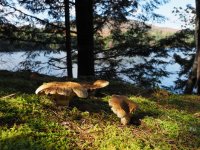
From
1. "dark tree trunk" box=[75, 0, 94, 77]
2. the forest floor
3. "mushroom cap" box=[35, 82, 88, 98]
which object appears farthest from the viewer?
"dark tree trunk" box=[75, 0, 94, 77]

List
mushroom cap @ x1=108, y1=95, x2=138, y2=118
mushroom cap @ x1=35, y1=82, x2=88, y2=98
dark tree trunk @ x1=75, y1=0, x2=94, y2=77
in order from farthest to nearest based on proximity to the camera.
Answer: dark tree trunk @ x1=75, y1=0, x2=94, y2=77 → mushroom cap @ x1=108, y1=95, x2=138, y2=118 → mushroom cap @ x1=35, y1=82, x2=88, y2=98

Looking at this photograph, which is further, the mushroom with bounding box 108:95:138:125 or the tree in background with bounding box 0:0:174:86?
the tree in background with bounding box 0:0:174:86

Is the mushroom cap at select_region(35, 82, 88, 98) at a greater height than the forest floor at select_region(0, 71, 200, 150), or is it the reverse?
the mushroom cap at select_region(35, 82, 88, 98)

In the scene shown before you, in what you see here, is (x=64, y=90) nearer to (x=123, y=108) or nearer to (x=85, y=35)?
(x=123, y=108)

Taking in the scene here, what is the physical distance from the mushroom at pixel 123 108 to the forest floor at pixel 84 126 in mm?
96

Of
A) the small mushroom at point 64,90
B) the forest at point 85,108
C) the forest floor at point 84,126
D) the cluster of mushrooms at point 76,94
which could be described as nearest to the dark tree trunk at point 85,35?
the forest at point 85,108

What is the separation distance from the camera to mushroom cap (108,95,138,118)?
11.8ft

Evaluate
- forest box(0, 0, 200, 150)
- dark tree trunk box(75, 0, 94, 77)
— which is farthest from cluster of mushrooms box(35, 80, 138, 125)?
dark tree trunk box(75, 0, 94, 77)

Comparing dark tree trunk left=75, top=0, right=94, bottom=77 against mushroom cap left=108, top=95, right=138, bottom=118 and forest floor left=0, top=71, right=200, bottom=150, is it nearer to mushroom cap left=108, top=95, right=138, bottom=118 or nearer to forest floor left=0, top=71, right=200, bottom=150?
forest floor left=0, top=71, right=200, bottom=150

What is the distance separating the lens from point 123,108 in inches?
144

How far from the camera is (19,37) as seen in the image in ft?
41.2

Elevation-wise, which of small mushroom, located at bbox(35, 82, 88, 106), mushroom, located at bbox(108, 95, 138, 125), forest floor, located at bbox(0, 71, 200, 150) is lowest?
forest floor, located at bbox(0, 71, 200, 150)

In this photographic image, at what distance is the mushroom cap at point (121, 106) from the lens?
11.8 feet

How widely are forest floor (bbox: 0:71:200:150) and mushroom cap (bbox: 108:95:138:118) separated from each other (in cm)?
16
